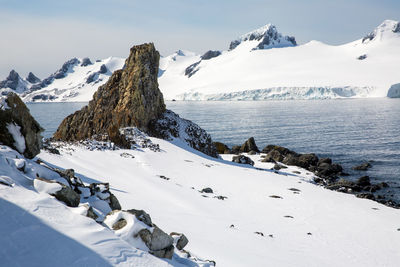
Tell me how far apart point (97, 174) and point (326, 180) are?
24017 millimetres

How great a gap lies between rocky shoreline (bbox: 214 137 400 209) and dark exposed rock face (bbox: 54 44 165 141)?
38.7 ft

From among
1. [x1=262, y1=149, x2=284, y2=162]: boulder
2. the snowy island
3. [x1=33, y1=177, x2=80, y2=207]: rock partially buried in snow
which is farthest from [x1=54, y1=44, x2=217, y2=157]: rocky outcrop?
[x1=33, y1=177, x2=80, y2=207]: rock partially buried in snow

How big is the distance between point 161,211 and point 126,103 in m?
25.8

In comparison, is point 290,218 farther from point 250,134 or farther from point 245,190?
point 250,134

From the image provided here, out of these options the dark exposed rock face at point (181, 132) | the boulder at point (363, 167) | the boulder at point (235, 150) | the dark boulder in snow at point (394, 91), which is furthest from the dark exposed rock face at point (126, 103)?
the dark boulder in snow at point (394, 91)

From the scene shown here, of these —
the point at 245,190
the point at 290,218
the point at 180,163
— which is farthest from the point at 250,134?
the point at 290,218

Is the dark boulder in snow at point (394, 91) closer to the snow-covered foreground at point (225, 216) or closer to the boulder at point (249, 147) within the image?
the boulder at point (249, 147)

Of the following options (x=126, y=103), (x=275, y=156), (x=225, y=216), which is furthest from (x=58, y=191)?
(x=275, y=156)

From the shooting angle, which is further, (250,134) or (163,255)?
(250,134)

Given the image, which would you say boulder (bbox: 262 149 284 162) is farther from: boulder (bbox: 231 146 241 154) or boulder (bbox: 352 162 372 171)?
boulder (bbox: 352 162 372 171)

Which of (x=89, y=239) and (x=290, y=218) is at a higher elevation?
(x=89, y=239)

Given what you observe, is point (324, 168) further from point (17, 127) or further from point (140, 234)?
point (17, 127)

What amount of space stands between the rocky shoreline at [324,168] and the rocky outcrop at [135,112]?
7569mm

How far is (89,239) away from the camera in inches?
225
